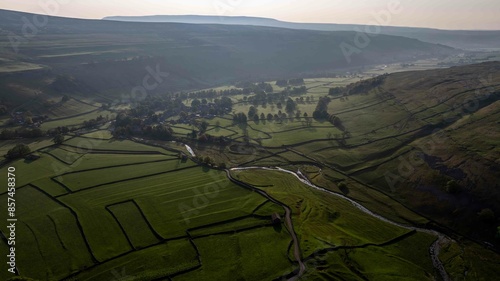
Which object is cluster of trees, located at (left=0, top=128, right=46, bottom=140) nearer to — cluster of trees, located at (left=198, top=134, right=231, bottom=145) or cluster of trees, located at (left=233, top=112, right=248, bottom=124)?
cluster of trees, located at (left=198, top=134, right=231, bottom=145)

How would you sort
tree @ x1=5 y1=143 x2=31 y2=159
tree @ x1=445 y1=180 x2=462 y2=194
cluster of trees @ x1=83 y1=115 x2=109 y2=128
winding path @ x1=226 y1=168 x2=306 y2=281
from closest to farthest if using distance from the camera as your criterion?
1. winding path @ x1=226 y1=168 x2=306 y2=281
2. tree @ x1=445 y1=180 x2=462 y2=194
3. tree @ x1=5 y1=143 x2=31 y2=159
4. cluster of trees @ x1=83 y1=115 x2=109 y2=128

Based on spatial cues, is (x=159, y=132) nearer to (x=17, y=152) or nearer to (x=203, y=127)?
(x=203, y=127)

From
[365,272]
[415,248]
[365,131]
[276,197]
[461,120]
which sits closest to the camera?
[365,272]

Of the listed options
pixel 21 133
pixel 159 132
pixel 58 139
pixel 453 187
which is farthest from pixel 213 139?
pixel 453 187

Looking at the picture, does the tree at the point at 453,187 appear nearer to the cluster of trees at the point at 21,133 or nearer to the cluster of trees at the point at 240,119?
the cluster of trees at the point at 240,119

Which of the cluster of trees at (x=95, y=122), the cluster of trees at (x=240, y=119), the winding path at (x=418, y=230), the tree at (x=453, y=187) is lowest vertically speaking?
the winding path at (x=418, y=230)

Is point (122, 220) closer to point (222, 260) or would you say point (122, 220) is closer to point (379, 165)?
point (222, 260)

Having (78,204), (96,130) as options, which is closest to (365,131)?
(78,204)

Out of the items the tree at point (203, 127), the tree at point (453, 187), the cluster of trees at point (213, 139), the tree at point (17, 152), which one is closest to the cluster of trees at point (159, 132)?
the tree at point (203, 127)

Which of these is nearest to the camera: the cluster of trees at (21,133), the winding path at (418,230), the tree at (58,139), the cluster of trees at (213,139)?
the winding path at (418,230)

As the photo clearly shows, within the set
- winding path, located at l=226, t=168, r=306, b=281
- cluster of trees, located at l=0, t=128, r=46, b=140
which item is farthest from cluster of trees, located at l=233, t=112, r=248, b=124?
cluster of trees, located at l=0, t=128, r=46, b=140

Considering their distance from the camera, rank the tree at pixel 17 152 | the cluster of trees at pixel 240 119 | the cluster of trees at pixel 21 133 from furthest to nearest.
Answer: the cluster of trees at pixel 240 119, the cluster of trees at pixel 21 133, the tree at pixel 17 152
